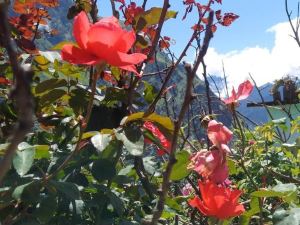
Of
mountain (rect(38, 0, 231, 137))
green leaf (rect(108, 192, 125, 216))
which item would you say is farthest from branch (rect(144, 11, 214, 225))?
green leaf (rect(108, 192, 125, 216))

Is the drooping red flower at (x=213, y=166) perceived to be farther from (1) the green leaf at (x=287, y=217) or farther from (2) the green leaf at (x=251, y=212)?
(2) the green leaf at (x=251, y=212)

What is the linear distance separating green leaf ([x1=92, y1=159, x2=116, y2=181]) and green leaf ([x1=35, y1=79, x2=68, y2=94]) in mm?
256

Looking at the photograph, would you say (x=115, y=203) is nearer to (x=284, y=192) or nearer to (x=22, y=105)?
(x=284, y=192)

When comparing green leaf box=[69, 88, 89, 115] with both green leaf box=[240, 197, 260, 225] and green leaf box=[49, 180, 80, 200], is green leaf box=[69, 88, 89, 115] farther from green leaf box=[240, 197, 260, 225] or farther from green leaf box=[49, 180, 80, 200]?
green leaf box=[240, 197, 260, 225]

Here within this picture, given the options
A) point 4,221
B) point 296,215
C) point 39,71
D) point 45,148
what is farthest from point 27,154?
point 296,215

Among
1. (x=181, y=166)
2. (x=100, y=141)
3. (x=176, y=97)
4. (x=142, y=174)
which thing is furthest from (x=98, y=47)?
(x=176, y=97)

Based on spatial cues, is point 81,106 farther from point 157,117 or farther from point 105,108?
point 157,117

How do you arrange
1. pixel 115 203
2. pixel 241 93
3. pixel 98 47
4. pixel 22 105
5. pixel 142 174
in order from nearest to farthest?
pixel 22 105
pixel 98 47
pixel 115 203
pixel 142 174
pixel 241 93

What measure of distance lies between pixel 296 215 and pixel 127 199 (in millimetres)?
466

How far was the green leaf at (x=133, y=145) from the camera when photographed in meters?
0.92

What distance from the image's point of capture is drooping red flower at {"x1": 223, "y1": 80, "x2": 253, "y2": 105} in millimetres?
1497

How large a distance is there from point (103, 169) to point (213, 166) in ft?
0.78

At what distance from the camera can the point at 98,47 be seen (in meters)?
0.83

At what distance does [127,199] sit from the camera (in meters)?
1.29
